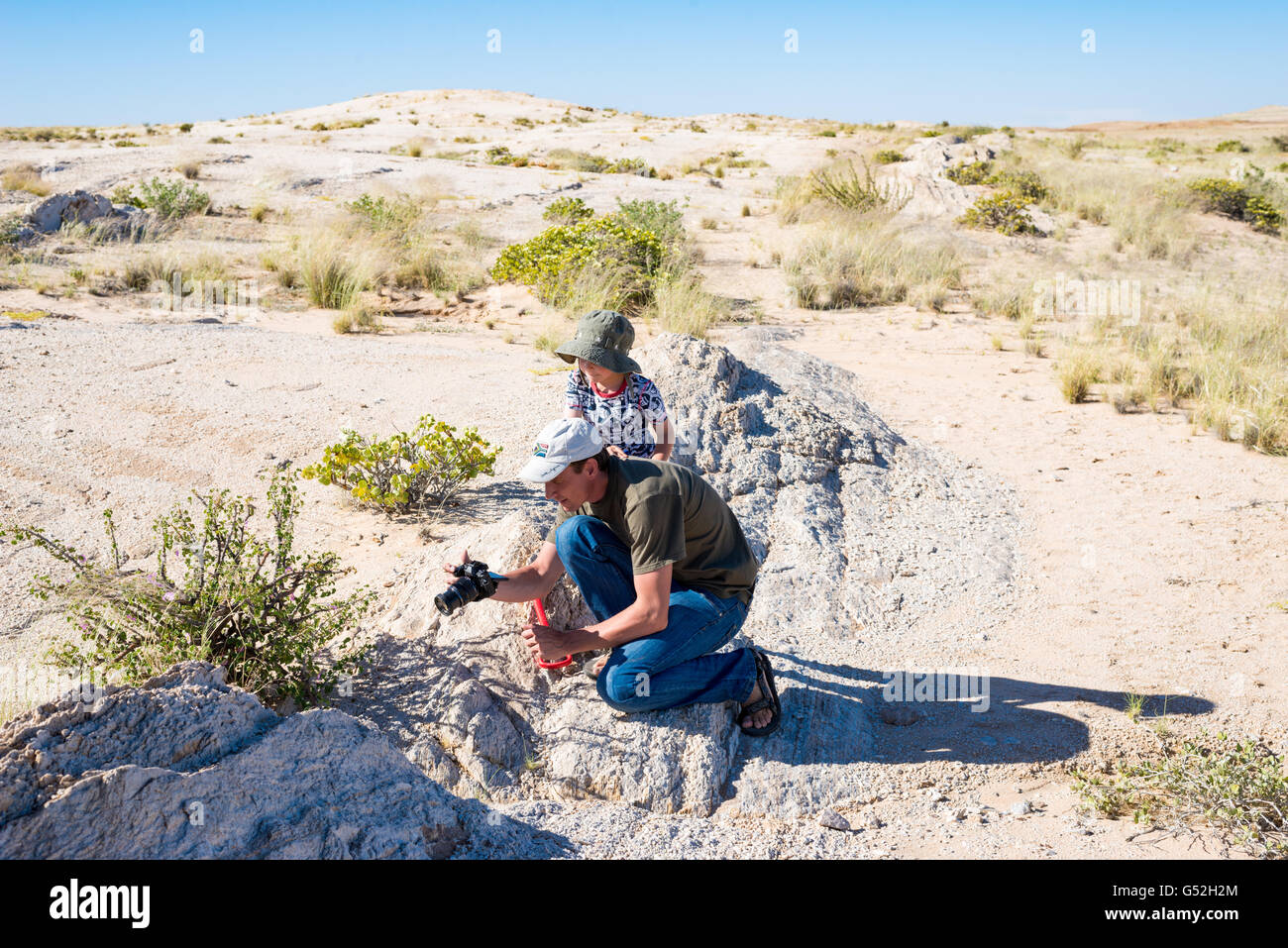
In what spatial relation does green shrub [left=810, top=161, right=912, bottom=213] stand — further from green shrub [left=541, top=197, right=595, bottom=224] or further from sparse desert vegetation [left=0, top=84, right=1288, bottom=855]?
green shrub [left=541, top=197, right=595, bottom=224]

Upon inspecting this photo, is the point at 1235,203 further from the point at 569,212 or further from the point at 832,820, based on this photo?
the point at 832,820

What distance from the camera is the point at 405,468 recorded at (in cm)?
493

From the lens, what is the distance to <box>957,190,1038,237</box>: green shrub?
1409 cm

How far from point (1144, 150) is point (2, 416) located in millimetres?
31182

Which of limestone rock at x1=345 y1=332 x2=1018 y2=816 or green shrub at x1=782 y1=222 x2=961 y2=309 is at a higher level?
green shrub at x1=782 y1=222 x2=961 y2=309

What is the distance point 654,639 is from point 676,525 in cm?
49

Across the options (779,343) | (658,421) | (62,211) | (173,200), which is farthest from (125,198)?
(658,421)

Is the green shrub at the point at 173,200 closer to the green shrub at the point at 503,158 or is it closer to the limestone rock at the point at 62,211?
the limestone rock at the point at 62,211

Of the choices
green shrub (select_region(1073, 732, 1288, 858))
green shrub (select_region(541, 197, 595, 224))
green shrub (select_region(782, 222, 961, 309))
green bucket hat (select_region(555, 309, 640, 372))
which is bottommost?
green shrub (select_region(1073, 732, 1288, 858))

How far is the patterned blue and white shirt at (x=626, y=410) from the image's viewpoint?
4008 mm

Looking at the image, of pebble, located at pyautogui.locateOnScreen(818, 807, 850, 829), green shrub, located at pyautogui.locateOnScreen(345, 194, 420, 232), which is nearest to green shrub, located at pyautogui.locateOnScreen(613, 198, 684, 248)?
green shrub, located at pyautogui.locateOnScreen(345, 194, 420, 232)

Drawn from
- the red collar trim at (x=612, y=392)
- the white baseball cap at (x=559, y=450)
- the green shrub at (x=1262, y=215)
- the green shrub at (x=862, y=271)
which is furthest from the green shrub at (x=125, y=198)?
the green shrub at (x=1262, y=215)
